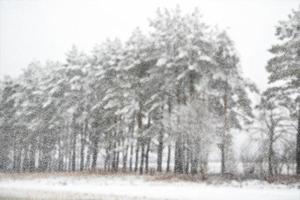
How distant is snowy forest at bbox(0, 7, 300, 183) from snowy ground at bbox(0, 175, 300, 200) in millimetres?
2925

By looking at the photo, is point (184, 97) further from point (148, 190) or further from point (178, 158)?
point (148, 190)

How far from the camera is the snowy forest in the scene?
2711 centimetres

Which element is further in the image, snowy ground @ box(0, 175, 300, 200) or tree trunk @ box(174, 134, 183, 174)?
tree trunk @ box(174, 134, 183, 174)

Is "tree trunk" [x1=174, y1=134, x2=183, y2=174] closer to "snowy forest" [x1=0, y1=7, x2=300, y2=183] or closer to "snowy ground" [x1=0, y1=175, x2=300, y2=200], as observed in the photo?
"snowy forest" [x1=0, y1=7, x2=300, y2=183]

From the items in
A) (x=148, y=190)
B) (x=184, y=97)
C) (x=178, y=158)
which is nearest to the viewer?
(x=148, y=190)

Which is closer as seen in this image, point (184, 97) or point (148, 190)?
point (148, 190)

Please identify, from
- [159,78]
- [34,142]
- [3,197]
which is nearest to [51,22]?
[159,78]

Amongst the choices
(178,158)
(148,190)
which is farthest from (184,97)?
(148,190)

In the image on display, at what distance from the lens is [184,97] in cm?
3169

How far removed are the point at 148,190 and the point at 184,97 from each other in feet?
32.8

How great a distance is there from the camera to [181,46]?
30906 millimetres

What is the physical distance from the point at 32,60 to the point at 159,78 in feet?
62.4

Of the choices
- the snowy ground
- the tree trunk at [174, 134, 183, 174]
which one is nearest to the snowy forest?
the tree trunk at [174, 134, 183, 174]

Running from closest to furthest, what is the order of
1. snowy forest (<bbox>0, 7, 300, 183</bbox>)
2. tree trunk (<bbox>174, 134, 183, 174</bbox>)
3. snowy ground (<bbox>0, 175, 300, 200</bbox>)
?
snowy ground (<bbox>0, 175, 300, 200</bbox>), snowy forest (<bbox>0, 7, 300, 183</bbox>), tree trunk (<bbox>174, 134, 183, 174</bbox>)
